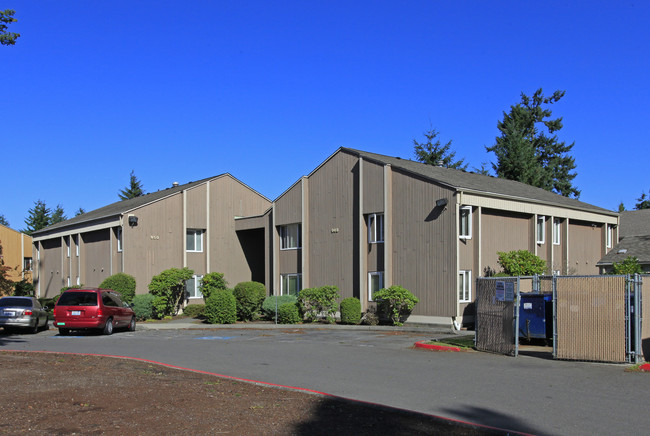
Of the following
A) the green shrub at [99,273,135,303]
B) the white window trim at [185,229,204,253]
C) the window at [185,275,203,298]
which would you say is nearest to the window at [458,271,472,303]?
the window at [185,275,203,298]

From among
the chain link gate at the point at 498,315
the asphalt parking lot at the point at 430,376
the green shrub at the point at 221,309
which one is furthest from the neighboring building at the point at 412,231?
the chain link gate at the point at 498,315

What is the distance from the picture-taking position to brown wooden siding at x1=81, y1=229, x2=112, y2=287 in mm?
37125

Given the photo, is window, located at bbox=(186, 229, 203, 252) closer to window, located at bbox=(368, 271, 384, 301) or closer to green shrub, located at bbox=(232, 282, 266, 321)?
green shrub, located at bbox=(232, 282, 266, 321)

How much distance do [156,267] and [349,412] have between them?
29204mm

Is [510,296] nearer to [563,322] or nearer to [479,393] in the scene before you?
[563,322]

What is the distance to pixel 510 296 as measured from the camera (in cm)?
1538

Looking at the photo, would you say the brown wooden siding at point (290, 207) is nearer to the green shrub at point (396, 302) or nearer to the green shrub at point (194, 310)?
the green shrub at point (194, 310)

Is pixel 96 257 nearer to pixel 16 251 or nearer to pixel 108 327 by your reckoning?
pixel 108 327

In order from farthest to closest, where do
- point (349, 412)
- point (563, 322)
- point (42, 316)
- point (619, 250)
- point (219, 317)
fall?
point (619, 250), point (219, 317), point (42, 316), point (563, 322), point (349, 412)

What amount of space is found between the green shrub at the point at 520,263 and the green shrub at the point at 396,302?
13.6 feet

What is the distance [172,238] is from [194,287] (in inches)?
123

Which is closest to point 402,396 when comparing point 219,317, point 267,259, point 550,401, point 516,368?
point 550,401

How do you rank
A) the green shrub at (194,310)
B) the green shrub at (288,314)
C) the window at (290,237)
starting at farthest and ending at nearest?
the green shrub at (194,310), the window at (290,237), the green shrub at (288,314)

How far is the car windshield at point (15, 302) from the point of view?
24.5m
